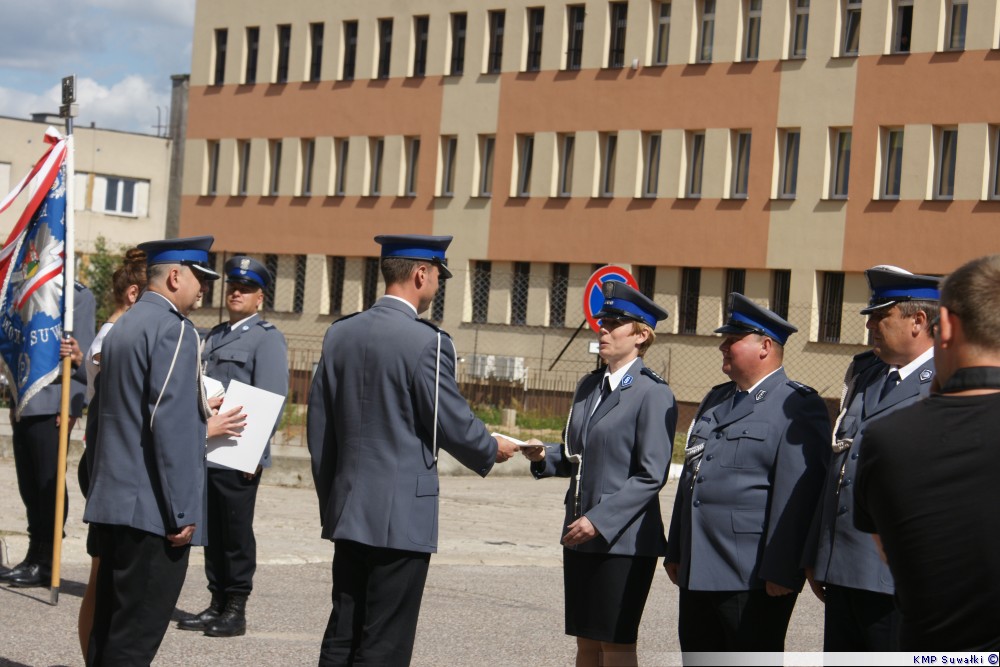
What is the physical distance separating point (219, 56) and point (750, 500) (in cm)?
4956

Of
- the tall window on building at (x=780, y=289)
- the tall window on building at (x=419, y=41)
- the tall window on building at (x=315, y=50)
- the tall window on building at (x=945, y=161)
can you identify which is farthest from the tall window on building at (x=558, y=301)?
the tall window on building at (x=315, y=50)

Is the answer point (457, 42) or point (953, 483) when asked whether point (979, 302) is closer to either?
point (953, 483)

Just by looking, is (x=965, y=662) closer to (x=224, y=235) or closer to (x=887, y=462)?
(x=887, y=462)

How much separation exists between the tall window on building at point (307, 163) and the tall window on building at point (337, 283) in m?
2.57

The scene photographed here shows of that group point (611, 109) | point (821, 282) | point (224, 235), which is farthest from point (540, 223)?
point (224, 235)

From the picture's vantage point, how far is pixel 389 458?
620 centimetres

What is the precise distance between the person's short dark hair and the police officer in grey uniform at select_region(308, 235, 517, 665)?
2682 millimetres

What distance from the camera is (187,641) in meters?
8.67

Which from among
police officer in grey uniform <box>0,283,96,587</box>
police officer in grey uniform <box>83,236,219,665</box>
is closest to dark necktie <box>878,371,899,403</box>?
police officer in grey uniform <box>83,236,219,665</box>

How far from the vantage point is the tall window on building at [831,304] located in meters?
40.0

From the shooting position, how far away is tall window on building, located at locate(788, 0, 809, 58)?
40.5 metres

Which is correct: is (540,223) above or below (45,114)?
below

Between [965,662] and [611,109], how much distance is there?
40.6 metres

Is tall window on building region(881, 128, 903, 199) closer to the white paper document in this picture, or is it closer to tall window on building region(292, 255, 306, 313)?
tall window on building region(292, 255, 306, 313)
